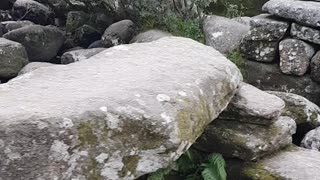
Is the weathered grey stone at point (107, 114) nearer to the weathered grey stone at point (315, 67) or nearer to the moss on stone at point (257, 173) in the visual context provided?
the moss on stone at point (257, 173)

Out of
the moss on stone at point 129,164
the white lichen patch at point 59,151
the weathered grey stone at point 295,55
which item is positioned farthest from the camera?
the weathered grey stone at point 295,55

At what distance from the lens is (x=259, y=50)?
8.42 m

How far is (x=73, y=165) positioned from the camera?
3.66m

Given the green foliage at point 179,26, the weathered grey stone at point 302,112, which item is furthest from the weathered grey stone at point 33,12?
Answer: the weathered grey stone at point 302,112

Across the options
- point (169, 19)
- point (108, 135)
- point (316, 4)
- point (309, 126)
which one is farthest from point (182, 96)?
point (169, 19)

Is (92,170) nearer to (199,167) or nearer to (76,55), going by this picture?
(199,167)

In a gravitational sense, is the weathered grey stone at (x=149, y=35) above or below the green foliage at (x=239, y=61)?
above

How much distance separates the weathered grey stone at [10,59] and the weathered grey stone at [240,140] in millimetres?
4672

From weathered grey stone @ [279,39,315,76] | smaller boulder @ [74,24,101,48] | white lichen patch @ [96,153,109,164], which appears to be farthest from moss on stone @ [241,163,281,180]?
smaller boulder @ [74,24,101,48]

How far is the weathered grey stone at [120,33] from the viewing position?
33.1 ft

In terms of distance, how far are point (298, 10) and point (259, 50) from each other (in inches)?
36.4

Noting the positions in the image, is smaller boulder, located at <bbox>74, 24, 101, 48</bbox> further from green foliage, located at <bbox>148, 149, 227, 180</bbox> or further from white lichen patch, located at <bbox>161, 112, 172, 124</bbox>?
white lichen patch, located at <bbox>161, 112, 172, 124</bbox>

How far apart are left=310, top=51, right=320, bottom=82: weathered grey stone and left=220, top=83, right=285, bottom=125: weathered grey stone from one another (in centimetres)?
247

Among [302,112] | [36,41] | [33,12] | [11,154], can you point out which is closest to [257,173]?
[302,112]
